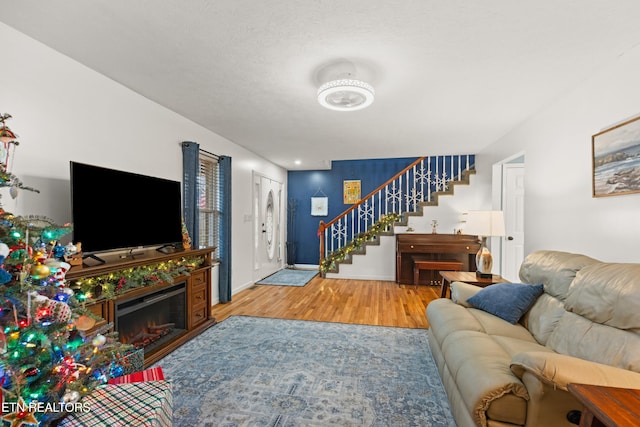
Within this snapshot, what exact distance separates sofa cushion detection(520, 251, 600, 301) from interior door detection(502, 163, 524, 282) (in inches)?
85.5

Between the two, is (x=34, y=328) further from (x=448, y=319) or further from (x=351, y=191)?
(x=351, y=191)

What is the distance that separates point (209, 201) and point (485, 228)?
360 cm

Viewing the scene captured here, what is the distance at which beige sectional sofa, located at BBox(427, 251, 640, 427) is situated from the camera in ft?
3.98

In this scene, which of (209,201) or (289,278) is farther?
(289,278)

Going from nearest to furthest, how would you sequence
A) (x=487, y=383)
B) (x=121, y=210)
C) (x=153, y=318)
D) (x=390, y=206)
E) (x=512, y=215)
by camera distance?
(x=487, y=383) < (x=121, y=210) < (x=153, y=318) < (x=512, y=215) < (x=390, y=206)

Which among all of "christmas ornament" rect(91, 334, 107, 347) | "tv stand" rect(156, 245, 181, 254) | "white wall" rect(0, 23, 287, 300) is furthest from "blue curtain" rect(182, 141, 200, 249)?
"christmas ornament" rect(91, 334, 107, 347)

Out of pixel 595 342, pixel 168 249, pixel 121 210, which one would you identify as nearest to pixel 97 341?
pixel 121 210

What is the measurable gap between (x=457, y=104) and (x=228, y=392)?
136 inches

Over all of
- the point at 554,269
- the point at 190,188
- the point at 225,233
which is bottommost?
the point at 554,269

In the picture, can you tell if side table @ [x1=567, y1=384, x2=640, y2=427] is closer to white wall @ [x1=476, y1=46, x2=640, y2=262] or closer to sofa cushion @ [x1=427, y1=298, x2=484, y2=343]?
sofa cushion @ [x1=427, y1=298, x2=484, y2=343]

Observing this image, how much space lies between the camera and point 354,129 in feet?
13.0

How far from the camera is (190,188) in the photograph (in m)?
3.42

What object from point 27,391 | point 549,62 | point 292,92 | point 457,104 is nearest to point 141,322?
point 27,391

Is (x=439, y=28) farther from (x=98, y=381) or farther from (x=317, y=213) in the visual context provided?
(x=317, y=213)
